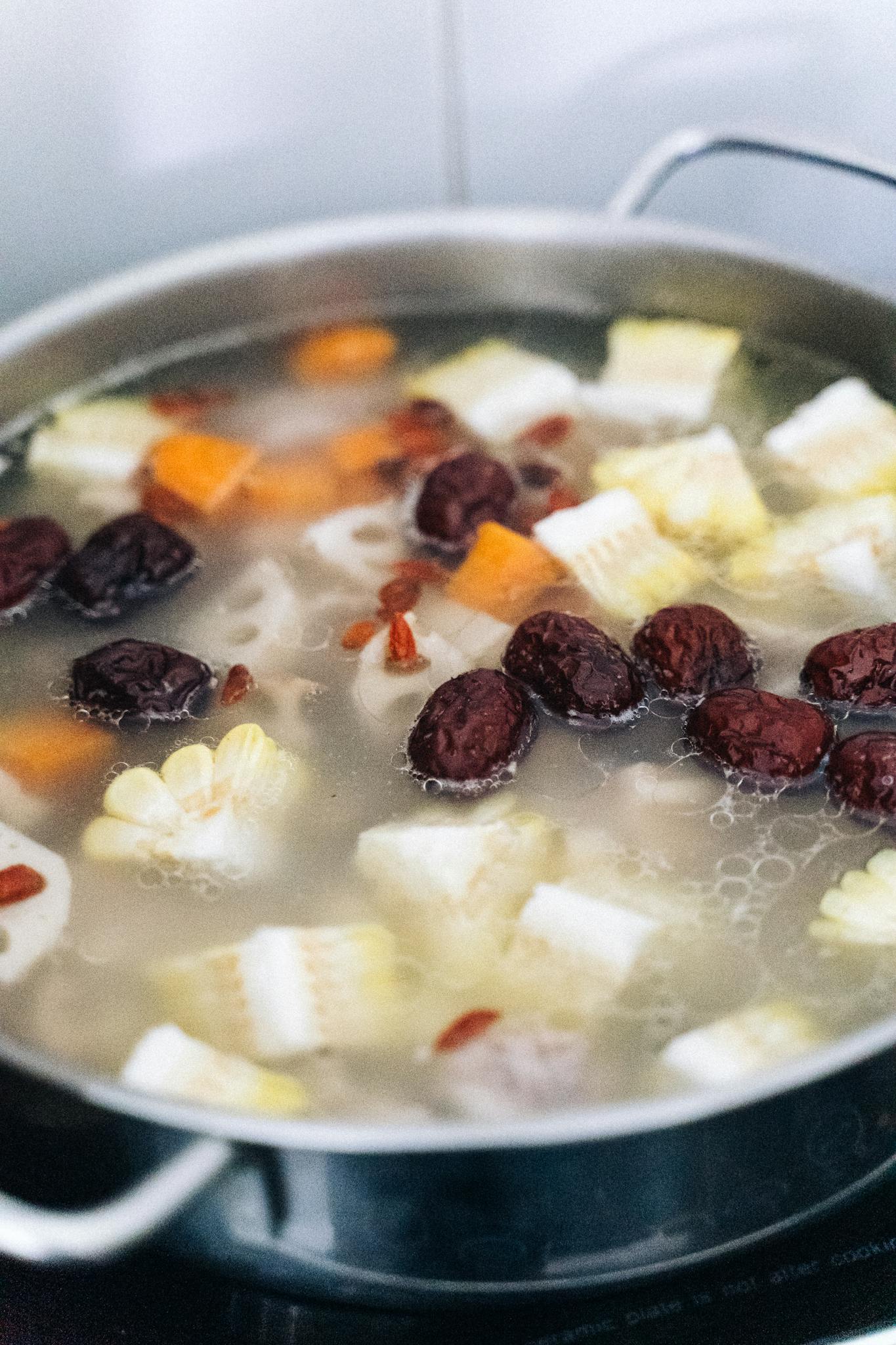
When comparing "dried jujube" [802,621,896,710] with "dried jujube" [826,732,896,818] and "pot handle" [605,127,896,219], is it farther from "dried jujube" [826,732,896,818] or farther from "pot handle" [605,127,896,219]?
"pot handle" [605,127,896,219]

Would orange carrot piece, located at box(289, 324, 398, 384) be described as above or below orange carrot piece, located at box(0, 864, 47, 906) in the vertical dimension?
above

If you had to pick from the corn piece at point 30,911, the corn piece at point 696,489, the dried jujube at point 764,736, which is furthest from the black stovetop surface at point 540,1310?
the corn piece at point 696,489

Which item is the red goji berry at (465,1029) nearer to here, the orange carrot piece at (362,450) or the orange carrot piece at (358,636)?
the orange carrot piece at (358,636)

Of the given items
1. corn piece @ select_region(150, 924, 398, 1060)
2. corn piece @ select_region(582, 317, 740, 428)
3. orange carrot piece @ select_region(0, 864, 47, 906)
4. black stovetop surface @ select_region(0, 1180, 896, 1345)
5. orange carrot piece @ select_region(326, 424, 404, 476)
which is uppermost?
corn piece @ select_region(582, 317, 740, 428)

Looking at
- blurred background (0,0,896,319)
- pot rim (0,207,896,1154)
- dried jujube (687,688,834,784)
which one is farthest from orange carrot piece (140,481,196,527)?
dried jujube (687,688,834,784)

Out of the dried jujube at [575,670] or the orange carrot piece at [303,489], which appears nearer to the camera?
the dried jujube at [575,670]

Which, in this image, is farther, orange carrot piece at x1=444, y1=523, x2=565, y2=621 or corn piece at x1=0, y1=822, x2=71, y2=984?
orange carrot piece at x1=444, y1=523, x2=565, y2=621

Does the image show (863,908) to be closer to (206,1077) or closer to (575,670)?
(575,670)

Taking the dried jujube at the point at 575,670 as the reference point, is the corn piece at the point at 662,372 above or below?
above
